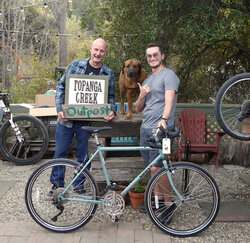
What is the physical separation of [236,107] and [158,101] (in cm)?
153

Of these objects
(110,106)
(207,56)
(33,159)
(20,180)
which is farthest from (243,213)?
(207,56)

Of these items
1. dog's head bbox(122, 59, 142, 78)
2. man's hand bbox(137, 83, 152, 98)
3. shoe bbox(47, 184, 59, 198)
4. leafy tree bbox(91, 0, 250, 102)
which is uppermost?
leafy tree bbox(91, 0, 250, 102)

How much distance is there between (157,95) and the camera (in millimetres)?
3320

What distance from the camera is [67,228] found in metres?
3.22

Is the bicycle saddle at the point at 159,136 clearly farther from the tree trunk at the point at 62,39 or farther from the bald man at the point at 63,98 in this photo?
the tree trunk at the point at 62,39

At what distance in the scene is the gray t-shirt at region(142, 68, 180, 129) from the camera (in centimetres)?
324

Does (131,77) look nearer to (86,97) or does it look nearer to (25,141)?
(86,97)

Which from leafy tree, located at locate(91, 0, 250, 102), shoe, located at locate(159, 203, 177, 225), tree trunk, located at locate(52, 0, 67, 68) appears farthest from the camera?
tree trunk, located at locate(52, 0, 67, 68)

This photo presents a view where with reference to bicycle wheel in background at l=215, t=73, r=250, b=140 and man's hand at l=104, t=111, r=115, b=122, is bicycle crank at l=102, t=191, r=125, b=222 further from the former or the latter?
A: bicycle wheel in background at l=215, t=73, r=250, b=140

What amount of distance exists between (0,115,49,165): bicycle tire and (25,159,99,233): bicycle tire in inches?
98.4

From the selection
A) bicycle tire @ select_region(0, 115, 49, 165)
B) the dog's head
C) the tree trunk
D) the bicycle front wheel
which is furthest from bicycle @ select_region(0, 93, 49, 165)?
the tree trunk

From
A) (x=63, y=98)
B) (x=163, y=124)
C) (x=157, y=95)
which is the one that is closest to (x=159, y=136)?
(x=163, y=124)

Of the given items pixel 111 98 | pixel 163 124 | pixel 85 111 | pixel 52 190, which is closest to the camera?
pixel 163 124

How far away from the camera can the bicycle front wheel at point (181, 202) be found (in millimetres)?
3143
